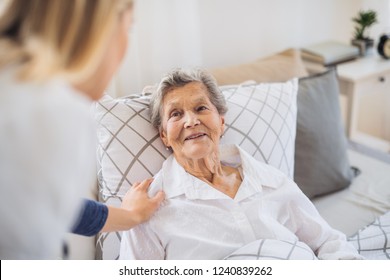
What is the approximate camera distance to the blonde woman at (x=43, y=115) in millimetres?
512

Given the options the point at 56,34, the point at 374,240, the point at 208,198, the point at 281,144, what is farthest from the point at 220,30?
the point at 56,34

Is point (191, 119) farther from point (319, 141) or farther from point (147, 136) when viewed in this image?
point (319, 141)

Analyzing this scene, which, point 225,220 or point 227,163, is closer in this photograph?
point 225,220

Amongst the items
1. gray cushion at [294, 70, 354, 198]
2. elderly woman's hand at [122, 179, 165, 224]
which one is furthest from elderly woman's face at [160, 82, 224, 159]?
gray cushion at [294, 70, 354, 198]

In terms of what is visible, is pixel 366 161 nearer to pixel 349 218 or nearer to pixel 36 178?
pixel 349 218

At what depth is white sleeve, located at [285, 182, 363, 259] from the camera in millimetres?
1049

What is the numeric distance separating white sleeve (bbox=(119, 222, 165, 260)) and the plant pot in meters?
1.43

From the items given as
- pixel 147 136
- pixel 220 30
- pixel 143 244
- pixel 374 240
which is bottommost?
pixel 374 240

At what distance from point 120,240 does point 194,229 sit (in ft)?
0.66

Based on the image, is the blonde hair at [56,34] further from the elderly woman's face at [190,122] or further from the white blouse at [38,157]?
the elderly woman's face at [190,122]

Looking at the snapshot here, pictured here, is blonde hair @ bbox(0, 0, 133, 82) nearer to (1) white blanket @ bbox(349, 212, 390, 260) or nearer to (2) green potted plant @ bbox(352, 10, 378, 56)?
(1) white blanket @ bbox(349, 212, 390, 260)

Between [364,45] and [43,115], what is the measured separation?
70.3 inches

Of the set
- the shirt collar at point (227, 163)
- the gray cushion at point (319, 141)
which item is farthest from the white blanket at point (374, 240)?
the shirt collar at point (227, 163)

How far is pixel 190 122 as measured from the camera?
1035 millimetres
